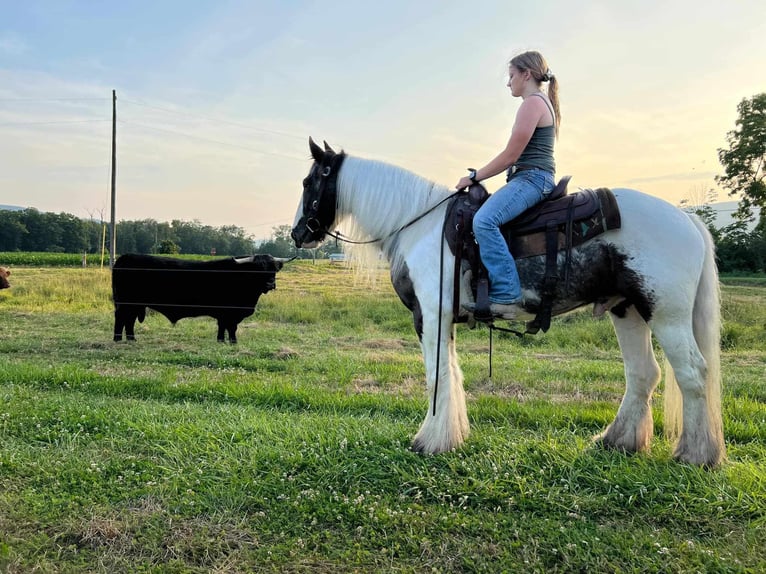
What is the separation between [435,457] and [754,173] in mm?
39955

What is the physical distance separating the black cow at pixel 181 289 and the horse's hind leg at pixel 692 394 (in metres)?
8.08

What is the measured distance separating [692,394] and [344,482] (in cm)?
240

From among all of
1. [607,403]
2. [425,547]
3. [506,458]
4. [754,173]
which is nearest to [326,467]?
[425,547]

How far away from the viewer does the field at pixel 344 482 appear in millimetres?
2471

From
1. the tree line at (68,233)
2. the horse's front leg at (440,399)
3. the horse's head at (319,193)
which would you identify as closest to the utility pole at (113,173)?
the tree line at (68,233)

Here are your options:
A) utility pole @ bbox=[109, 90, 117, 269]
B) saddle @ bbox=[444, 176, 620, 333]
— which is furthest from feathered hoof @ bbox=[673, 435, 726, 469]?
utility pole @ bbox=[109, 90, 117, 269]

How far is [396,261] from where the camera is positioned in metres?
3.89

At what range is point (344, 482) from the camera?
316 cm

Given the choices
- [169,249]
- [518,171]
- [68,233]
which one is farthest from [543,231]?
[68,233]

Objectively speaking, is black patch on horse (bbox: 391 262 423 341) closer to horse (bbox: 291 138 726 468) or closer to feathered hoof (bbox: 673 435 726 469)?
horse (bbox: 291 138 726 468)

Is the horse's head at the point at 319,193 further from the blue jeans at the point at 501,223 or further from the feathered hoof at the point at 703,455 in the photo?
the feathered hoof at the point at 703,455

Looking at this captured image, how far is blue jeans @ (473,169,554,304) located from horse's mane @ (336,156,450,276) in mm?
639

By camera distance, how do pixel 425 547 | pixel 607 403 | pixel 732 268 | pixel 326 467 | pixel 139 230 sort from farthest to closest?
1. pixel 732 268
2. pixel 139 230
3. pixel 607 403
4. pixel 326 467
5. pixel 425 547

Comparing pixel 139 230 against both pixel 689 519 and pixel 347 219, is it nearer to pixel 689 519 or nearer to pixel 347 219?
pixel 347 219
